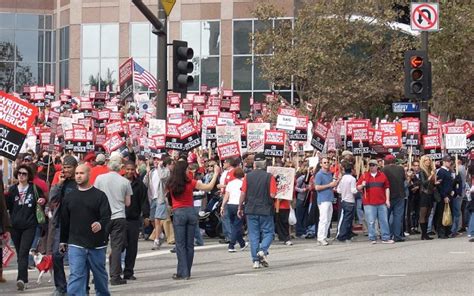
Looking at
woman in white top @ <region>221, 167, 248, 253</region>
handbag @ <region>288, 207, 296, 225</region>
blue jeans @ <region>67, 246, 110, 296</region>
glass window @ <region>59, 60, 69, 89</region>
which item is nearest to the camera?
blue jeans @ <region>67, 246, 110, 296</region>

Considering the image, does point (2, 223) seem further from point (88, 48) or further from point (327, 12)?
point (88, 48)

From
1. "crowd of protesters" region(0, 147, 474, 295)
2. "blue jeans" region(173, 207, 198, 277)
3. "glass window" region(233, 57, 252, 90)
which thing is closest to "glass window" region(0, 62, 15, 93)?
"glass window" region(233, 57, 252, 90)

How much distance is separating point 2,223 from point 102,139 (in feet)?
52.1

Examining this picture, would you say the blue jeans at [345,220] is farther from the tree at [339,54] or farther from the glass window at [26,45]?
the glass window at [26,45]

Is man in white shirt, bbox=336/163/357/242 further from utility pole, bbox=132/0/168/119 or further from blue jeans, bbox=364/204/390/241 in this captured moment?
utility pole, bbox=132/0/168/119

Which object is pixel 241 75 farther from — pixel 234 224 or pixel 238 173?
pixel 238 173

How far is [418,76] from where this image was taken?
2444 centimetres

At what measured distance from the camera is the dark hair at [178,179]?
1644 centimetres

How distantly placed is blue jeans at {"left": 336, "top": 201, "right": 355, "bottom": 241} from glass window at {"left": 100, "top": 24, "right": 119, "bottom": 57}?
127 ft

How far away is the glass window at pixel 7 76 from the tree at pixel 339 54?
2575 cm

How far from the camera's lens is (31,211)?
15656 mm

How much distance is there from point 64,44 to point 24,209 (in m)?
48.6

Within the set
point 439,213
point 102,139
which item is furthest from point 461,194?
point 102,139

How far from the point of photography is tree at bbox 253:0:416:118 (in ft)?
128
